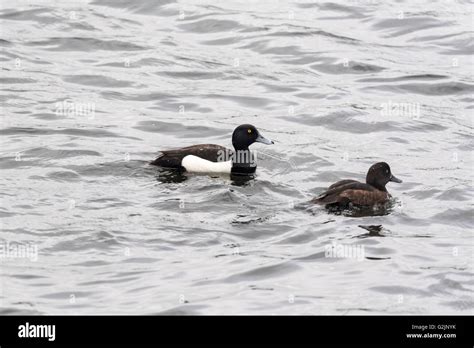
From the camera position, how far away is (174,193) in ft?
51.7

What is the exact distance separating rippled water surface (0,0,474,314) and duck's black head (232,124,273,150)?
497mm

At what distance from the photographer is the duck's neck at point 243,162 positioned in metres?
17.3

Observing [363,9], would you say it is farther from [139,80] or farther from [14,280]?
[14,280]

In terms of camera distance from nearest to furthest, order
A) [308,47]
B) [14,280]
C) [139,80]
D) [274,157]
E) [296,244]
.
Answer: [14,280] < [296,244] < [274,157] < [139,80] < [308,47]

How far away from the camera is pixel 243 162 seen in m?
17.4

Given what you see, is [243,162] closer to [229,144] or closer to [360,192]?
[229,144]

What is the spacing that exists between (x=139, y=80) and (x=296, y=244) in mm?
9395

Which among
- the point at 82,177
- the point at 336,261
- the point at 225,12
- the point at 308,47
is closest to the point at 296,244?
the point at 336,261

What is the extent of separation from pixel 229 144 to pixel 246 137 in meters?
1.10
